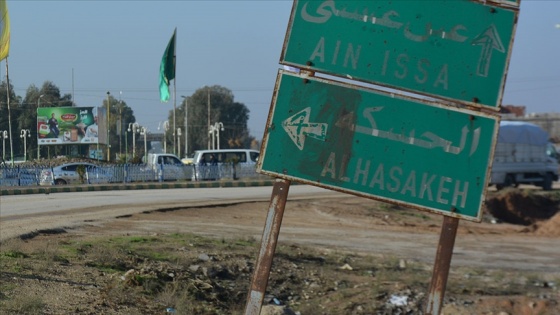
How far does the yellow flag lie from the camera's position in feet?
50.8

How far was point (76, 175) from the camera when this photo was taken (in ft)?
126

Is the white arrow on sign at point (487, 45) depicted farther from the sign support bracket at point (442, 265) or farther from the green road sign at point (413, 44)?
the sign support bracket at point (442, 265)

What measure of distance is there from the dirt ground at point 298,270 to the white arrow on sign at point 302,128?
333 cm

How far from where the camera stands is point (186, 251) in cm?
1341

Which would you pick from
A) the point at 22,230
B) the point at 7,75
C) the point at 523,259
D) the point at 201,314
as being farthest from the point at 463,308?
the point at 7,75

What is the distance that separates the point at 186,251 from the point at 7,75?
5.48m

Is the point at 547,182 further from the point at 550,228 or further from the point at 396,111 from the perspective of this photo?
the point at 396,111

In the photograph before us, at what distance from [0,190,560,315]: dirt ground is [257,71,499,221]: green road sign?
3.33 m

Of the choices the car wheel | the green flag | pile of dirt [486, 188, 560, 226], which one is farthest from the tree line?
the car wheel

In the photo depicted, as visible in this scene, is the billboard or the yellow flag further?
the billboard

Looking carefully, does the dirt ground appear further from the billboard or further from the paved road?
the billboard

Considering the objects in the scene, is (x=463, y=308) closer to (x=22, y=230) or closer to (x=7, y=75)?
(x=22, y=230)

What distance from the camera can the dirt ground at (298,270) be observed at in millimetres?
9023

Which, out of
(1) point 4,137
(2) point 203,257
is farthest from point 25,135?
(2) point 203,257
